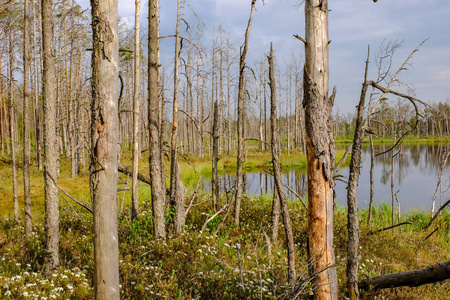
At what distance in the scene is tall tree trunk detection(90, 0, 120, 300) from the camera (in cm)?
291

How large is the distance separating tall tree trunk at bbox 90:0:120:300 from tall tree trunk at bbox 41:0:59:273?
2.82 m

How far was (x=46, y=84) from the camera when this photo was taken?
5242 mm

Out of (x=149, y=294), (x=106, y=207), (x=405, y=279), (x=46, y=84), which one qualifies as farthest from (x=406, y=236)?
(x=46, y=84)

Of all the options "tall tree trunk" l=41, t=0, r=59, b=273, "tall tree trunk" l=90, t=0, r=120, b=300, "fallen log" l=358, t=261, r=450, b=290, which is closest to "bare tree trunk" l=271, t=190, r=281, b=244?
"fallen log" l=358, t=261, r=450, b=290

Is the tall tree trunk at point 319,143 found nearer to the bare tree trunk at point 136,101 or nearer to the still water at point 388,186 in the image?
the bare tree trunk at point 136,101

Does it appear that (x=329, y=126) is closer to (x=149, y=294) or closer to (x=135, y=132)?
(x=149, y=294)

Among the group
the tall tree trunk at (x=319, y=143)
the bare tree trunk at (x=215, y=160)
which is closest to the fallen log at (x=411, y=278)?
the tall tree trunk at (x=319, y=143)

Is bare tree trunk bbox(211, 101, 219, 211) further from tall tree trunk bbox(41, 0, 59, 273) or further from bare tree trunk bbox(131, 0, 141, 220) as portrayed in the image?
tall tree trunk bbox(41, 0, 59, 273)

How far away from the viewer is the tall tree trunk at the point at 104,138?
9.53ft

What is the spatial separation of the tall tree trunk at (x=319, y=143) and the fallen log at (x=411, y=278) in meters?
1.24

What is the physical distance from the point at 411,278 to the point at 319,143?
2.60m

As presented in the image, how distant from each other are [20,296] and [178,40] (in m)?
5.80

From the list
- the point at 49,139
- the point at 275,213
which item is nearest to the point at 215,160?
the point at 275,213

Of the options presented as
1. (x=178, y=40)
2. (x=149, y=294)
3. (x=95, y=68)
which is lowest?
(x=149, y=294)
